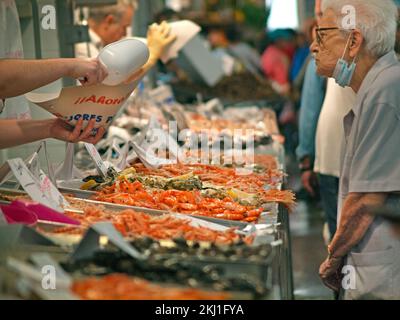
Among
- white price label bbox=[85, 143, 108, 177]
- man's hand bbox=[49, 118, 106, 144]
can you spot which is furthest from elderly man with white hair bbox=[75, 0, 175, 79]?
man's hand bbox=[49, 118, 106, 144]

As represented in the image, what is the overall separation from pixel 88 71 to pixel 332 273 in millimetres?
1491

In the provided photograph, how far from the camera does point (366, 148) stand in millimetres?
3643

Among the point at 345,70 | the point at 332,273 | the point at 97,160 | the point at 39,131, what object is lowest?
the point at 332,273

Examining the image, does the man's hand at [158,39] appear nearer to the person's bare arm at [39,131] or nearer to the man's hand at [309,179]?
the man's hand at [309,179]

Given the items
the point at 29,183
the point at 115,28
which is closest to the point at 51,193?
the point at 29,183

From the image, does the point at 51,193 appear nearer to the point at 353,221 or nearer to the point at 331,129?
the point at 353,221

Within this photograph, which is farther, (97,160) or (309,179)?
(309,179)

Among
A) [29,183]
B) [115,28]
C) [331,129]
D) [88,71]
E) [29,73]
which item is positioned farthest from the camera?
[115,28]

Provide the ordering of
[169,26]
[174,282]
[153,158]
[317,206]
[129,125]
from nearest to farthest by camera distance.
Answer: [174,282], [153,158], [129,125], [169,26], [317,206]

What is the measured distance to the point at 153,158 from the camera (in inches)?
195

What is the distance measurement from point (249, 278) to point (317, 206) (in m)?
8.91

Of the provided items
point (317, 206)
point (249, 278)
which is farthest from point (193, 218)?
point (317, 206)

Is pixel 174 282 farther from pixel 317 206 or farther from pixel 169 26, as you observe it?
pixel 317 206

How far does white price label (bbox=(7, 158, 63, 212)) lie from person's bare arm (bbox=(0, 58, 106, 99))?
1.16 ft
